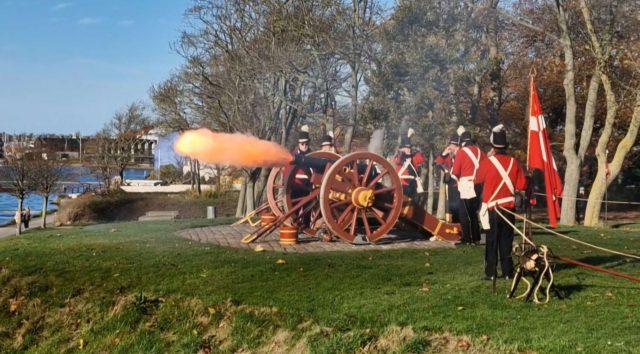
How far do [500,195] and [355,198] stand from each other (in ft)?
12.3

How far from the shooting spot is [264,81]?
2323 centimetres

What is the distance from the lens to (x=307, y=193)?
1298 centimetres

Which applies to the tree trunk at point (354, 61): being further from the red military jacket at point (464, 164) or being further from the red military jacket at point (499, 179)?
the red military jacket at point (499, 179)

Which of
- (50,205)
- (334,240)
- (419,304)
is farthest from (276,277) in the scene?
(50,205)

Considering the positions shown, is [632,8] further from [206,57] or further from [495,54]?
[206,57]

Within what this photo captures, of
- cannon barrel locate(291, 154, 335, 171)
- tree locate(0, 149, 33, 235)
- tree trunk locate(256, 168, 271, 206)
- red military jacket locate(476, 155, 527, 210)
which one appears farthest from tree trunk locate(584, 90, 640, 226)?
tree locate(0, 149, 33, 235)

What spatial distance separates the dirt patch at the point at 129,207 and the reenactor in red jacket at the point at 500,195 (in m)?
26.2

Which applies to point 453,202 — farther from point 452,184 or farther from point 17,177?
point 17,177

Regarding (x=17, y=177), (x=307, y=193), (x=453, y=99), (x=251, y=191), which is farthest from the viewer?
(x=17, y=177)

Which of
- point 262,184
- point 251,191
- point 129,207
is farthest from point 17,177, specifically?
point 251,191

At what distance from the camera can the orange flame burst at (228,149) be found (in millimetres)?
9531

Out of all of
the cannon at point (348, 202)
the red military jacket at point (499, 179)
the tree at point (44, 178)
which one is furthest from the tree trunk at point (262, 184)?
the red military jacket at point (499, 179)

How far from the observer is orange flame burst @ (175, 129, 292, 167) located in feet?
31.3

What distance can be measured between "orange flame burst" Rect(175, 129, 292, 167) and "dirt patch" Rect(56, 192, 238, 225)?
76.5 ft
